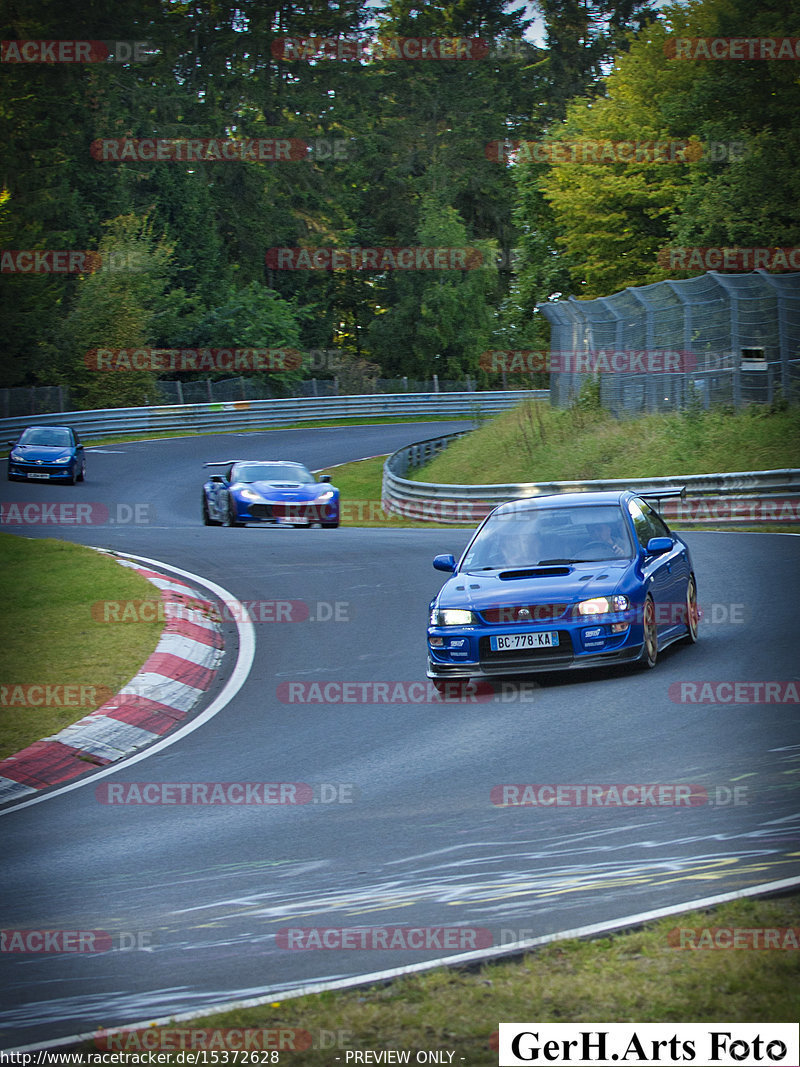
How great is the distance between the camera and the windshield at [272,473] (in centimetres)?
2570

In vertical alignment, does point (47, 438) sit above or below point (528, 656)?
above

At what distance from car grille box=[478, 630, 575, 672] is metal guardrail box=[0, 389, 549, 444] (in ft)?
109

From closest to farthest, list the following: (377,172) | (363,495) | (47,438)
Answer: (47,438)
(363,495)
(377,172)

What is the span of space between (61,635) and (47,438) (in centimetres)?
2286

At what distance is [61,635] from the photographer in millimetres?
13711

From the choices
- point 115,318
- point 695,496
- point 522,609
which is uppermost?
point 115,318

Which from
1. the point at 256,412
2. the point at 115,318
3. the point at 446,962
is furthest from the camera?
the point at 115,318

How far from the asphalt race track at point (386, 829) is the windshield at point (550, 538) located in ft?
3.39

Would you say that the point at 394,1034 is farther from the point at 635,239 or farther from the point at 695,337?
the point at 635,239

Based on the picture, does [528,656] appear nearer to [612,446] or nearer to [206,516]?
[206,516]

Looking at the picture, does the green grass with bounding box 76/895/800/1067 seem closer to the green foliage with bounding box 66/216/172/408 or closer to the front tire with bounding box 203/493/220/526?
the front tire with bounding box 203/493/220/526

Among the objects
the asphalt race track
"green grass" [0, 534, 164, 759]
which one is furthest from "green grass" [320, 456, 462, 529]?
the asphalt race track

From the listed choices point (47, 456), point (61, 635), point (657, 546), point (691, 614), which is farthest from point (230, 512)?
point (657, 546)

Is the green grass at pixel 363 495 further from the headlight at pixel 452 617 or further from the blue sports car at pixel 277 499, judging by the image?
the headlight at pixel 452 617
